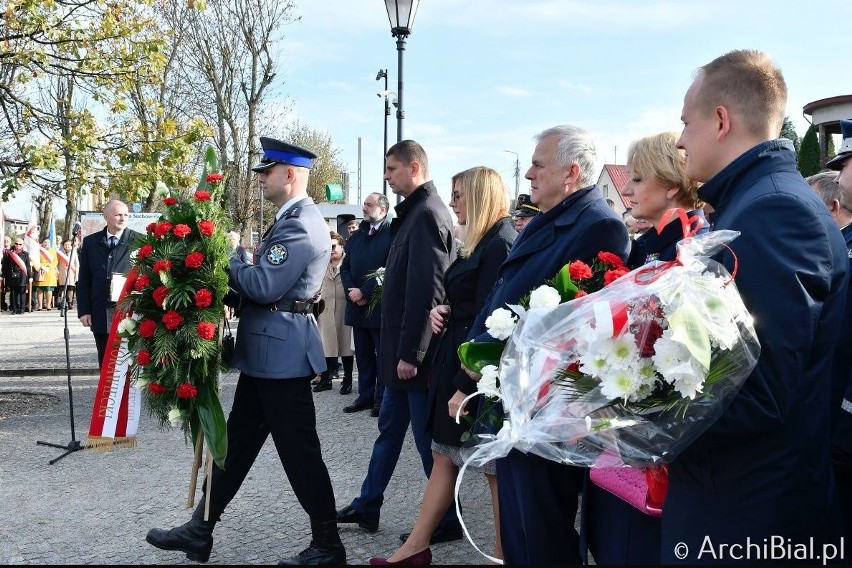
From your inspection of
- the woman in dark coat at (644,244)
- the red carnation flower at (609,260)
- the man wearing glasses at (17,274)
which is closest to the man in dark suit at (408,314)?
the woman in dark coat at (644,244)

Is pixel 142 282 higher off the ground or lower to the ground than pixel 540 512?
higher

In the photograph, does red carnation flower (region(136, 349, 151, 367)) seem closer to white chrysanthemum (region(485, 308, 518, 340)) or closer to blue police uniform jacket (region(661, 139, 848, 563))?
white chrysanthemum (region(485, 308, 518, 340))

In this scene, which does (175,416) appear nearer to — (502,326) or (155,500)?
(155,500)

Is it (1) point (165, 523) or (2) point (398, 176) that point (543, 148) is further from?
(1) point (165, 523)

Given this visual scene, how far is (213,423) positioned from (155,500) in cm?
157

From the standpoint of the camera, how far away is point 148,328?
3920 millimetres

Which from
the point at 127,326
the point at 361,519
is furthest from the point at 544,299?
the point at 361,519

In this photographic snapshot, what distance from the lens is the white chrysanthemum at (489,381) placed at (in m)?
2.21

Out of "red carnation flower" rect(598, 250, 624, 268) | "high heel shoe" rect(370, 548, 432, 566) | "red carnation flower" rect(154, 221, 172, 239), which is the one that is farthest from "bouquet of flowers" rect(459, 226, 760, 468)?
"red carnation flower" rect(154, 221, 172, 239)

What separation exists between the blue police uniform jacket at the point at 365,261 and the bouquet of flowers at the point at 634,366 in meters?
6.28

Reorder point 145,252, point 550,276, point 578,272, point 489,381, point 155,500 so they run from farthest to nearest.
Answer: point 155,500 → point 145,252 → point 550,276 → point 578,272 → point 489,381

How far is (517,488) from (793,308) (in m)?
1.46

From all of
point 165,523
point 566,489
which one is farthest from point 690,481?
point 165,523

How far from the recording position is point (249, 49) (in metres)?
24.6
